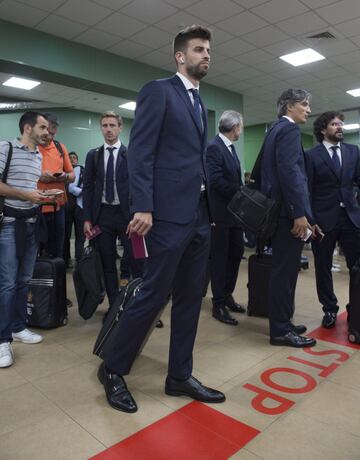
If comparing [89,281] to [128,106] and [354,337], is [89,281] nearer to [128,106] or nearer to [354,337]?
[354,337]

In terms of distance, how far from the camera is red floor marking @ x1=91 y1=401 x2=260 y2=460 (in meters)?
1.40

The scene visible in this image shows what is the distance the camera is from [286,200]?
2.32 m

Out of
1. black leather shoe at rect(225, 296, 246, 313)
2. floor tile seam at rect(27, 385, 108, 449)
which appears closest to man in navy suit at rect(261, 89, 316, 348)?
black leather shoe at rect(225, 296, 246, 313)

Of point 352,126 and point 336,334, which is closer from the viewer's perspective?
point 336,334

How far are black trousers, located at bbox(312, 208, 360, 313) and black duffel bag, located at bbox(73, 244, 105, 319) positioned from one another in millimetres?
1605

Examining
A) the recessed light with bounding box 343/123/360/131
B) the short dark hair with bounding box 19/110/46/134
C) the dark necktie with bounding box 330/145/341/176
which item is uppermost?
the recessed light with bounding box 343/123/360/131

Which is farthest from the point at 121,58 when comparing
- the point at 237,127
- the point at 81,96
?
the point at 237,127

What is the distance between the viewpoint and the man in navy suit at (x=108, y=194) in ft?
9.03

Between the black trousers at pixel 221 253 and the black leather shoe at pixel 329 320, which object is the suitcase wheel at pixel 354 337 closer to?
the black leather shoe at pixel 329 320

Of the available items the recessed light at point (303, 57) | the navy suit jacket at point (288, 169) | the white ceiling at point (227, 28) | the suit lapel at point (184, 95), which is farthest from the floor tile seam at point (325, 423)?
the recessed light at point (303, 57)

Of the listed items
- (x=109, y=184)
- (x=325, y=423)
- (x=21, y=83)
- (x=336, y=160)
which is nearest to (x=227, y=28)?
(x=336, y=160)

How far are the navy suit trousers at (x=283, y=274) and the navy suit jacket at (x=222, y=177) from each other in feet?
2.02

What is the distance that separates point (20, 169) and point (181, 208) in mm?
1173

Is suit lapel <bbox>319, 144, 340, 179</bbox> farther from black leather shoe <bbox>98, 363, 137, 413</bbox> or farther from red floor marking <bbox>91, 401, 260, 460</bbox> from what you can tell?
black leather shoe <bbox>98, 363, 137, 413</bbox>
